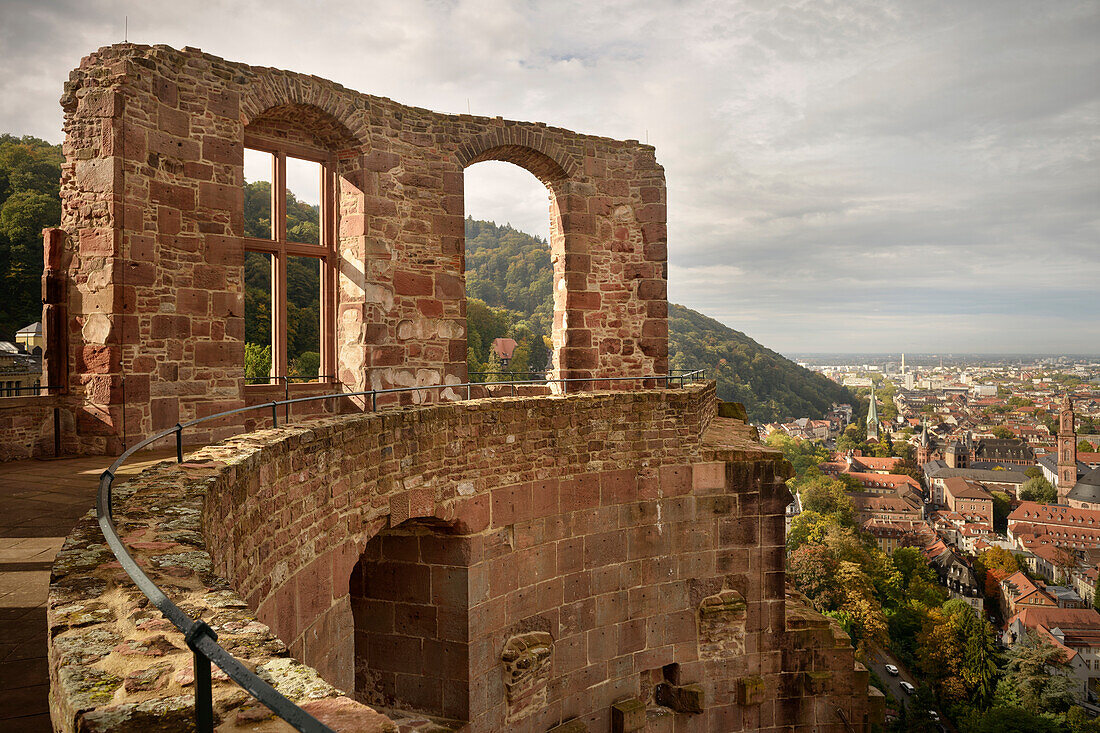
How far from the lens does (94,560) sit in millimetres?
2271

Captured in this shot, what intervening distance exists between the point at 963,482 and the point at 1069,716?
45609 mm

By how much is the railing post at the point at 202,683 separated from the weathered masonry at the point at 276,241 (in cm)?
650

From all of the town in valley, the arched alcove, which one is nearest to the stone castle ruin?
the arched alcove

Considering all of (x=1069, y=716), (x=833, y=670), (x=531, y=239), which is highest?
(x=531, y=239)

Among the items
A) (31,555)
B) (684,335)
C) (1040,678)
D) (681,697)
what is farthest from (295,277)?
(684,335)

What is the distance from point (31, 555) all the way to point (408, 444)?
269 cm

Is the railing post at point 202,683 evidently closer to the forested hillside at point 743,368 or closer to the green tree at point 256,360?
the green tree at point 256,360

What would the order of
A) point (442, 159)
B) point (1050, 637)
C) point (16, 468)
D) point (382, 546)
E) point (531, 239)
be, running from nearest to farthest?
point (16, 468), point (382, 546), point (442, 159), point (1050, 637), point (531, 239)

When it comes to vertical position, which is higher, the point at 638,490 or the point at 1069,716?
the point at 638,490

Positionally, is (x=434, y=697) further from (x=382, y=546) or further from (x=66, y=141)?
(x=66, y=141)

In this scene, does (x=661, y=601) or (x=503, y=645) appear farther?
(x=661, y=601)

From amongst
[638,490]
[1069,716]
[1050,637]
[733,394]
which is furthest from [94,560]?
[733,394]

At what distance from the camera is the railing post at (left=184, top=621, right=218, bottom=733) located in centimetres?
114

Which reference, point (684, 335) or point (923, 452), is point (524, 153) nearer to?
point (684, 335)
